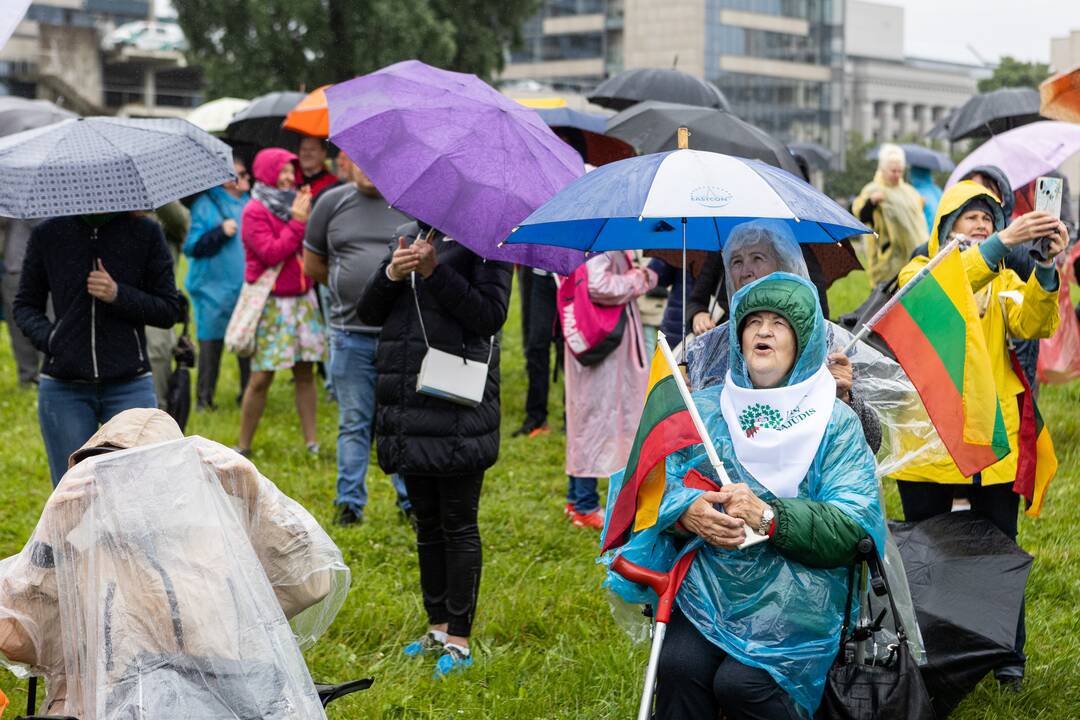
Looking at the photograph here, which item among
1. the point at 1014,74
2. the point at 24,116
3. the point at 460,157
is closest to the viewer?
the point at 460,157

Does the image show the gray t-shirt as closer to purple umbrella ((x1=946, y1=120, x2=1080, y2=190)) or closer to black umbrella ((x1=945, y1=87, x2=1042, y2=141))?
purple umbrella ((x1=946, y1=120, x2=1080, y2=190))

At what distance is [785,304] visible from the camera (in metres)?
3.60

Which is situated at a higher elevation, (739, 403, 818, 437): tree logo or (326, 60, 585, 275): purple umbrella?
(326, 60, 585, 275): purple umbrella

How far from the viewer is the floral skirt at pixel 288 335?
8.18 metres

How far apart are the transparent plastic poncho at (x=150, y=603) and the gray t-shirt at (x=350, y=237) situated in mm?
3384

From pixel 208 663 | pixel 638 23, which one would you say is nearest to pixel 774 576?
pixel 208 663

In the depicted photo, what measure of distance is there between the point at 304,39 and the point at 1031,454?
1117 inches

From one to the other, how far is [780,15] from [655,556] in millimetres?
106100

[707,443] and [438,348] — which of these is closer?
[707,443]

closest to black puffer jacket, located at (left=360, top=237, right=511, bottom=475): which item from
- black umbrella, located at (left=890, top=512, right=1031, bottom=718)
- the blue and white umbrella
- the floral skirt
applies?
the blue and white umbrella

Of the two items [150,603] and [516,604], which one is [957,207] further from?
[150,603]

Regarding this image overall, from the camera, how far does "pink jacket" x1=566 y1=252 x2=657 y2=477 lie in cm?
700

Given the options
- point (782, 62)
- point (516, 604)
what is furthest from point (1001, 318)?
point (782, 62)

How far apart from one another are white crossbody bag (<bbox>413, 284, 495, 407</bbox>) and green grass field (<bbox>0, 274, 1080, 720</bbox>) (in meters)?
1.03
